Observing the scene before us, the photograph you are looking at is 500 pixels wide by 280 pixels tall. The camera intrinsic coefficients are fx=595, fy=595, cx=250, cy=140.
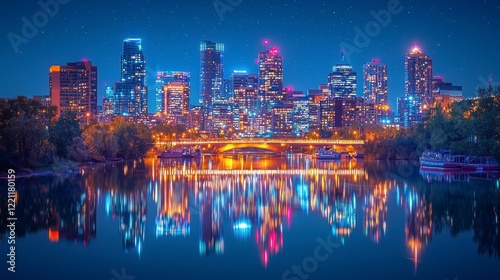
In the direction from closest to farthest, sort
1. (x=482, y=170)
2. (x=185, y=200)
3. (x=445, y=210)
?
(x=445, y=210) < (x=185, y=200) < (x=482, y=170)

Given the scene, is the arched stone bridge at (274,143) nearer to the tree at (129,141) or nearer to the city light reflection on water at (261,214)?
the tree at (129,141)

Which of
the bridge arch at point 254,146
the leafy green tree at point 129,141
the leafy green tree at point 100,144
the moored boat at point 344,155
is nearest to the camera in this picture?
the leafy green tree at point 100,144

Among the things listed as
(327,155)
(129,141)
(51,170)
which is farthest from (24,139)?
(327,155)

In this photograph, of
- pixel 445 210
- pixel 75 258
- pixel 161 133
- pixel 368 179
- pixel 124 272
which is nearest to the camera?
pixel 124 272

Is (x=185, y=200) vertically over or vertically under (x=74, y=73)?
under

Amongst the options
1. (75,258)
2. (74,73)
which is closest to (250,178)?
(75,258)

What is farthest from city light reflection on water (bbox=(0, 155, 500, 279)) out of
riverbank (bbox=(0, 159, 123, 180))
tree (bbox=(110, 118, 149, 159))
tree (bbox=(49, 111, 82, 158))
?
tree (bbox=(110, 118, 149, 159))

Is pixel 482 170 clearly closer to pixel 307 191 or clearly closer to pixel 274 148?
pixel 307 191

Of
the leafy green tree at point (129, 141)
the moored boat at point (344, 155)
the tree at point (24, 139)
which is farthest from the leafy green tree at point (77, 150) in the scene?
the moored boat at point (344, 155)
